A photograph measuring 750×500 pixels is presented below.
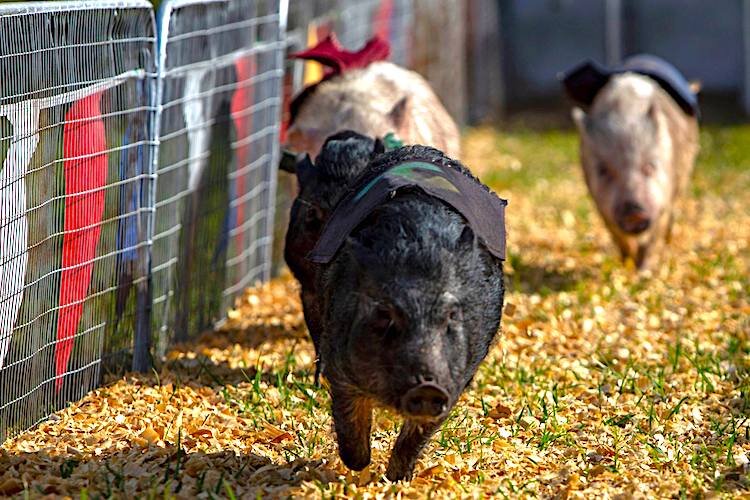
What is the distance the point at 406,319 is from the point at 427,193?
0.51 metres

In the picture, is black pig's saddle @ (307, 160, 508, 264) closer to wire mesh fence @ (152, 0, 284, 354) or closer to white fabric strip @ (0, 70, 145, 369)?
white fabric strip @ (0, 70, 145, 369)

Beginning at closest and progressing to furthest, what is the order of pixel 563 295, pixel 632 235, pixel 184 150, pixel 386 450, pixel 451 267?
pixel 451 267 < pixel 386 450 < pixel 184 150 < pixel 563 295 < pixel 632 235

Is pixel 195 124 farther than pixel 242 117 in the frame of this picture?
No

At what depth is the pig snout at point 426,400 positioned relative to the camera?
3.91 metres

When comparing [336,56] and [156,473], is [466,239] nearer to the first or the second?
[156,473]

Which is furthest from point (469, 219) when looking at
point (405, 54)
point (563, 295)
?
point (405, 54)

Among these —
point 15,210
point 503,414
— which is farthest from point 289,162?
point 15,210

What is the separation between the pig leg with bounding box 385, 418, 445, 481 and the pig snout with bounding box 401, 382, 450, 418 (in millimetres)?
343

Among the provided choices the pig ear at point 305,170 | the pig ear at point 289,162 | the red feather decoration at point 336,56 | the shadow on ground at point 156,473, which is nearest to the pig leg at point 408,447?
the shadow on ground at point 156,473

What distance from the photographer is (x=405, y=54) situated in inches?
488

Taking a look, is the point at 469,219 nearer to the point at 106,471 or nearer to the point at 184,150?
the point at 106,471

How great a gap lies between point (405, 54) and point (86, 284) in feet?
24.4

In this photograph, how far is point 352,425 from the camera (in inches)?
173

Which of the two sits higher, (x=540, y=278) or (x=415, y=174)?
(x=415, y=174)
